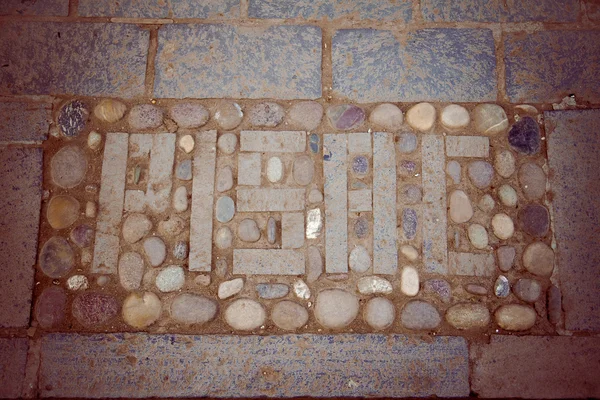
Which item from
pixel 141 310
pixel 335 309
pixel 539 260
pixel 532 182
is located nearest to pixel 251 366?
pixel 335 309

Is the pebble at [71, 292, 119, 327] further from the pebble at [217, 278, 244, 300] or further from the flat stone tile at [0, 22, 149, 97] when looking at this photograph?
the flat stone tile at [0, 22, 149, 97]

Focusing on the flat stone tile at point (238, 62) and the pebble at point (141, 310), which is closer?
the pebble at point (141, 310)

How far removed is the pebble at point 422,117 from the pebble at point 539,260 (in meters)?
0.72

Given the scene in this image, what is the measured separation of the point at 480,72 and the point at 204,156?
4.52 ft

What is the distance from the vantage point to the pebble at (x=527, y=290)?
186 cm

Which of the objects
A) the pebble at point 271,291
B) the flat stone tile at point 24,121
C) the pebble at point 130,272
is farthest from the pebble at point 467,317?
the flat stone tile at point 24,121

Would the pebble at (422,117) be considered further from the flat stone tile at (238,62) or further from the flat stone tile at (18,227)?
the flat stone tile at (18,227)

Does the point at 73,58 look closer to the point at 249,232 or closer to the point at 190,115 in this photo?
the point at 190,115

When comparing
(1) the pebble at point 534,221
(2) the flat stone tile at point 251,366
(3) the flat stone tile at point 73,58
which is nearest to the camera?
(2) the flat stone tile at point 251,366

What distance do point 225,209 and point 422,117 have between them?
1.01 meters

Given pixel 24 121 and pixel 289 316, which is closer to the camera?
pixel 289 316

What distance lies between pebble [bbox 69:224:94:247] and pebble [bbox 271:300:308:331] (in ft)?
2.92

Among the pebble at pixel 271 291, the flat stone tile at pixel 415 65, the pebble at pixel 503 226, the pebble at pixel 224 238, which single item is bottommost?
the pebble at pixel 271 291

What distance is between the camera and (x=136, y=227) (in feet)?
6.13
